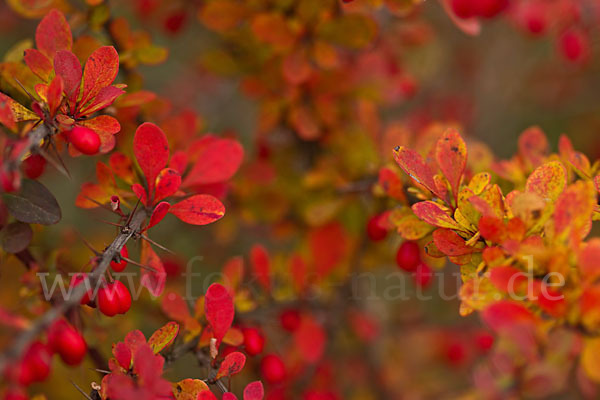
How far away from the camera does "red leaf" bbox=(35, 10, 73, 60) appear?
712 millimetres

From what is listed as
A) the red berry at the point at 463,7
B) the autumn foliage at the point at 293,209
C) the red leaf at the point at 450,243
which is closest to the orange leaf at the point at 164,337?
the autumn foliage at the point at 293,209

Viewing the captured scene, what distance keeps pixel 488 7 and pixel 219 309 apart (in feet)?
2.26

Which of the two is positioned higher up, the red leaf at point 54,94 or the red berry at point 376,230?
the red leaf at point 54,94

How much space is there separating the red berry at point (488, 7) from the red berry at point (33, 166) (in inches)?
28.5

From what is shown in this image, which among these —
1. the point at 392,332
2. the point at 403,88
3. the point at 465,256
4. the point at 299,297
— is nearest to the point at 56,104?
the point at 465,256

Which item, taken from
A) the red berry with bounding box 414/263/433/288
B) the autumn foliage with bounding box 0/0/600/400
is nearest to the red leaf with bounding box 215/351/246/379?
the autumn foliage with bounding box 0/0/600/400

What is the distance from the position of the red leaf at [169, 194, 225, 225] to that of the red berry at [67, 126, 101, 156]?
115 millimetres

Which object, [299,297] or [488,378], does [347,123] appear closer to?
[299,297]

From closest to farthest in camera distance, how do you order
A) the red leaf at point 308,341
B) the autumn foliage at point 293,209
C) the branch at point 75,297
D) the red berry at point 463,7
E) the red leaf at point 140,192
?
the branch at point 75,297, the autumn foliage at point 293,209, the red leaf at point 140,192, the red berry at point 463,7, the red leaf at point 308,341

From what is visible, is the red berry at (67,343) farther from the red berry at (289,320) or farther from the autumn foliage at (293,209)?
the red berry at (289,320)

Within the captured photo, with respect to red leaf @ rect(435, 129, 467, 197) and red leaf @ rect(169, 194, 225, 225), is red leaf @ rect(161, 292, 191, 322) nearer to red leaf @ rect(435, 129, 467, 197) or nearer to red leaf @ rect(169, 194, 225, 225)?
red leaf @ rect(169, 194, 225, 225)

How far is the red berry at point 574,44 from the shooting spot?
43.9 inches

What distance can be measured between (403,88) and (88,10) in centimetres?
67

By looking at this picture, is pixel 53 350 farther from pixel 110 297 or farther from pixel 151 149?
pixel 151 149
